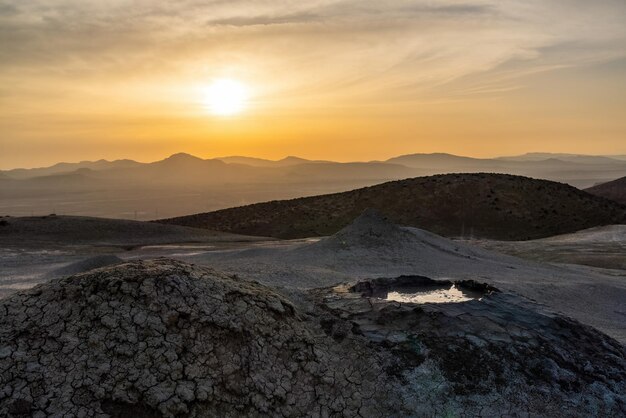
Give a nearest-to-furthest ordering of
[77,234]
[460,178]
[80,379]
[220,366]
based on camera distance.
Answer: [80,379]
[220,366]
[77,234]
[460,178]

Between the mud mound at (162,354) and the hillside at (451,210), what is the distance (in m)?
29.0

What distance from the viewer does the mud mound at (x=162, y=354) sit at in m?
5.07

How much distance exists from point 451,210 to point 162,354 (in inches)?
1346

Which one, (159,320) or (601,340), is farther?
(601,340)

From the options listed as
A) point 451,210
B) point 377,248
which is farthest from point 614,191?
point 377,248

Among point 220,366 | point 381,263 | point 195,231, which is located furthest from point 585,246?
point 220,366

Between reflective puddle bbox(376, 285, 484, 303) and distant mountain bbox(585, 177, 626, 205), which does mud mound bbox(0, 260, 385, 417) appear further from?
distant mountain bbox(585, 177, 626, 205)

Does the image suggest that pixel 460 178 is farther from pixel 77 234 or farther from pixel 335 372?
pixel 335 372

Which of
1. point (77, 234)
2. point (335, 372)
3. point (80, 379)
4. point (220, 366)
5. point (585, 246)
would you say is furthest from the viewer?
point (77, 234)

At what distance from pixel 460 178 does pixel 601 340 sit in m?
36.7

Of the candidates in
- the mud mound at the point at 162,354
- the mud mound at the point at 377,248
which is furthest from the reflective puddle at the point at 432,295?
the mud mound at the point at 377,248

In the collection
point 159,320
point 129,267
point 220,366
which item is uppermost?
point 129,267

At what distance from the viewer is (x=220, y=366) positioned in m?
5.54

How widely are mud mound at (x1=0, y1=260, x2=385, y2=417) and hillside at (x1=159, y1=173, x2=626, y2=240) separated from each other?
29.0m
